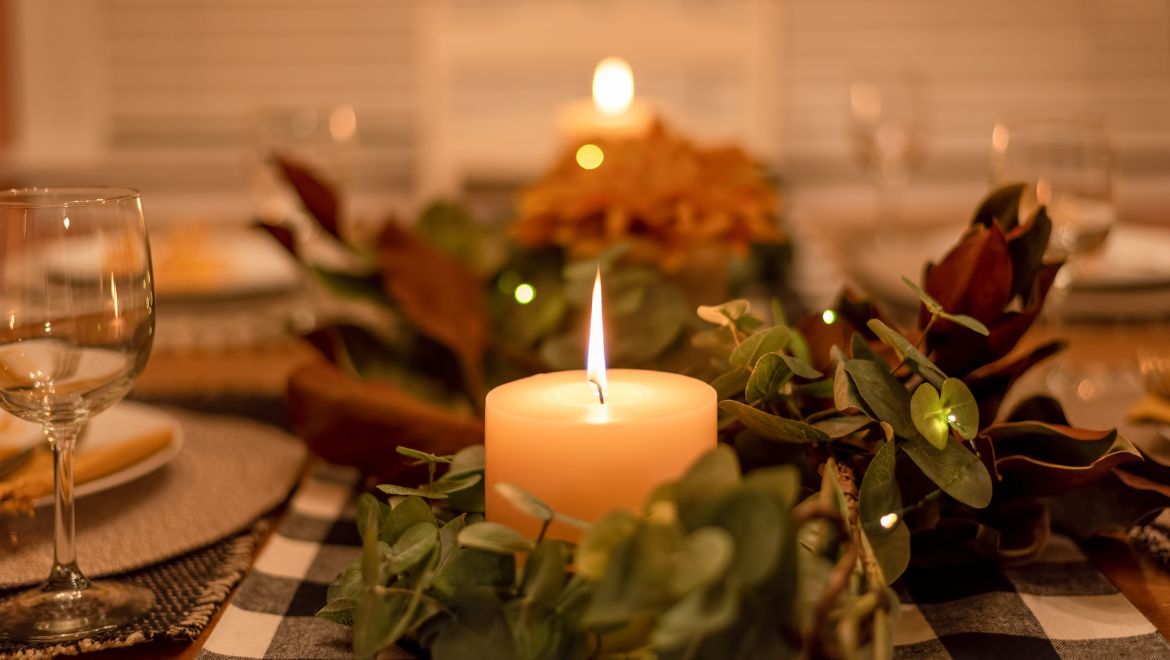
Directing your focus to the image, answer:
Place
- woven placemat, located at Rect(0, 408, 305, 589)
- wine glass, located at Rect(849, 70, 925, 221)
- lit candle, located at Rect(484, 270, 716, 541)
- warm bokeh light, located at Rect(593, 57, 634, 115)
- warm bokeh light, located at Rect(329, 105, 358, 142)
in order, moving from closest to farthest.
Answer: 1. lit candle, located at Rect(484, 270, 716, 541)
2. woven placemat, located at Rect(0, 408, 305, 589)
3. warm bokeh light, located at Rect(329, 105, 358, 142)
4. wine glass, located at Rect(849, 70, 925, 221)
5. warm bokeh light, located at Rect(593, 57, 634, 115)

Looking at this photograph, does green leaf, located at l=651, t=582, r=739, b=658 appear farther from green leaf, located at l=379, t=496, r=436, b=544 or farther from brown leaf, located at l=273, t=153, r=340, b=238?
brown leaf, located at l=273, t=153, r=340, b=238

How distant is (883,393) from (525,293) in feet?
1.36

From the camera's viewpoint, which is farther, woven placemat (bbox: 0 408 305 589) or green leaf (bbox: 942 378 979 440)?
woven placemat (bbox: 0 408 305 589)

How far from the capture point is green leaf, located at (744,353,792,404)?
448 mm

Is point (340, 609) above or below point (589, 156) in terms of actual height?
below

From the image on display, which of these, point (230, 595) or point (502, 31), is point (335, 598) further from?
point (502, 31)

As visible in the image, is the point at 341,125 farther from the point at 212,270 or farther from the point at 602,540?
the point at 602,540

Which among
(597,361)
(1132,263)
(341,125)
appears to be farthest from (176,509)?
(1132,263)

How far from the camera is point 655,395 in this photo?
445 millimetres

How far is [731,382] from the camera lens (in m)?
0.48

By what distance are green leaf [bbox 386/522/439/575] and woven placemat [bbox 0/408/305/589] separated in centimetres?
20

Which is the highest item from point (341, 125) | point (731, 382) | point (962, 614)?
point (341, 125)

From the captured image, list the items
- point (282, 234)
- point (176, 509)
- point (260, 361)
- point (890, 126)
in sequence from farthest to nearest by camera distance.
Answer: point (890, 126) → point (260, 361) → point (282, 234) → point (176, 509)

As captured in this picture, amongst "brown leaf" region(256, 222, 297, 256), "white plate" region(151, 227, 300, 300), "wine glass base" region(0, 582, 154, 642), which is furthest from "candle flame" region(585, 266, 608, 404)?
"white plate" region(151, 227, 300, 300)
